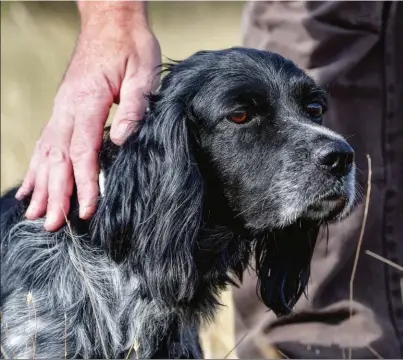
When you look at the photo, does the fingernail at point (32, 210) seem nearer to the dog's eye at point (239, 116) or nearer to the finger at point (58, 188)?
the finger at point (58, 188)

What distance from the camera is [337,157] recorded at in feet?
11.2

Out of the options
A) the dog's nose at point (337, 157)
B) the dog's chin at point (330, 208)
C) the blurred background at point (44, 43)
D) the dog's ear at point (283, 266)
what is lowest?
the blurred background at point (44, 43)

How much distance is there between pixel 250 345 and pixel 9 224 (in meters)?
1.51

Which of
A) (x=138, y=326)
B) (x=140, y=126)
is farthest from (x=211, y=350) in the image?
(x=140, y=126)

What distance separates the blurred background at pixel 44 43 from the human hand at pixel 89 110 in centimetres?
510

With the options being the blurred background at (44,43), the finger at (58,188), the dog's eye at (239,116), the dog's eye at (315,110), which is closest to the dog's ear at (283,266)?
the dog's eye at (315,110)

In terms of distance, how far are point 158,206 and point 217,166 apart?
0.27 meters

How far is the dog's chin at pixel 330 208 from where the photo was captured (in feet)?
11.4

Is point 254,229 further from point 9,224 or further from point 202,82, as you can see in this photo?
point 9,224

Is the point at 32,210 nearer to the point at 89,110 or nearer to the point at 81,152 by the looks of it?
the point at 81,152

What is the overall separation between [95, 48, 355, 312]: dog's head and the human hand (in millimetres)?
82

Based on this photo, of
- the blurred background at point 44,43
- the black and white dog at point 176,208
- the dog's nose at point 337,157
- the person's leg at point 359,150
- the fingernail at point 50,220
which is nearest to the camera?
the dog's nose at point 337,157

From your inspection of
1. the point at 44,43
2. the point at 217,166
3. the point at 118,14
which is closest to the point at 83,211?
the point at 217,166

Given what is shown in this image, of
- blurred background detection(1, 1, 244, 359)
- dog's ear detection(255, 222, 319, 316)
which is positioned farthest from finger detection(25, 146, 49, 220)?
blurred background detection(1, 1, 244, 359)
